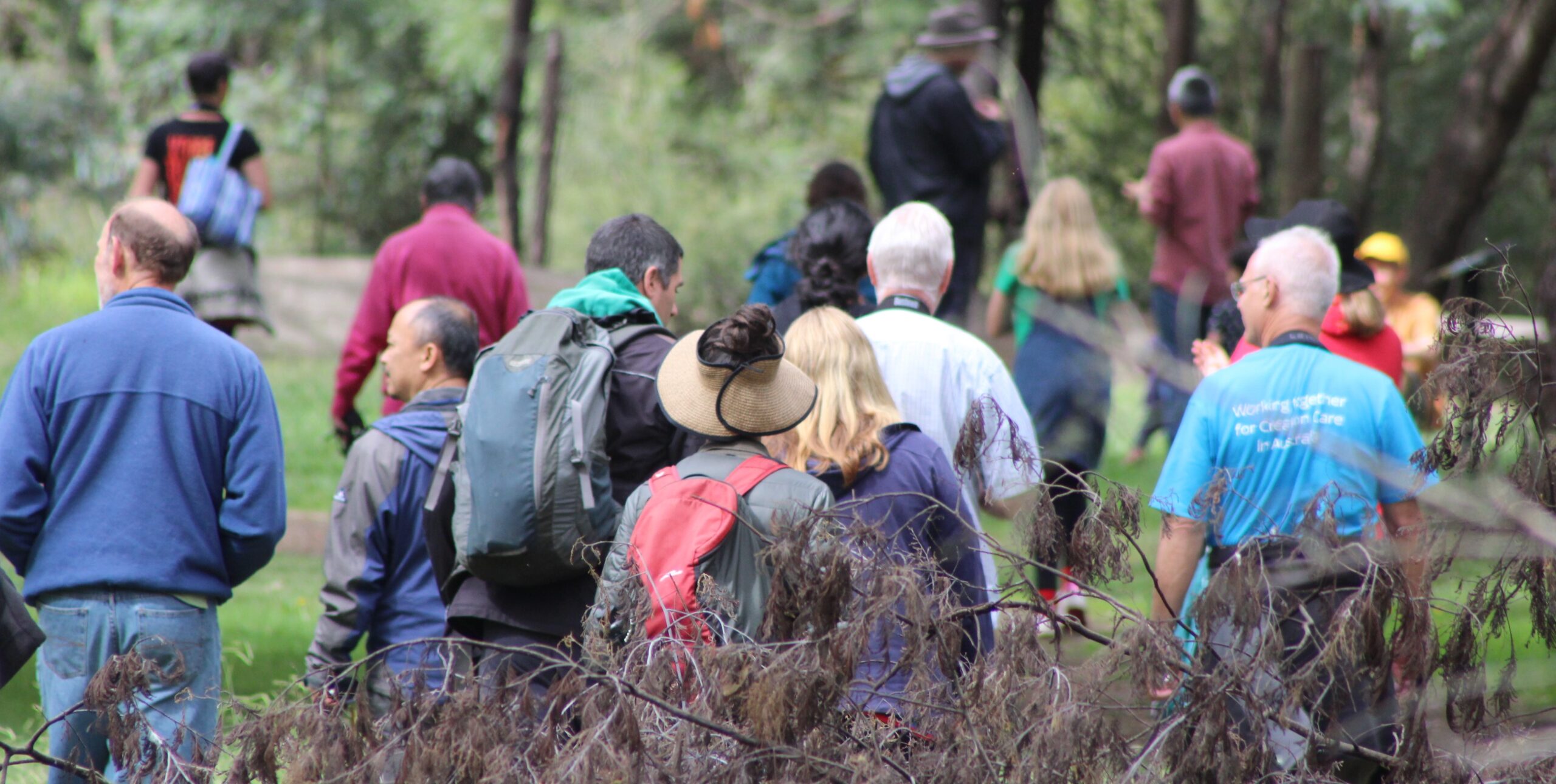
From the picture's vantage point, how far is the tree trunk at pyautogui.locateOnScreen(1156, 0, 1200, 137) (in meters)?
14.0

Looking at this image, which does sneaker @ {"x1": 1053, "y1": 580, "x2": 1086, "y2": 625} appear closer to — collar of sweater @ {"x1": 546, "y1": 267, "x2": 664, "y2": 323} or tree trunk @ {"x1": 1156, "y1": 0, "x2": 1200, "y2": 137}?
collar of sweater @ {"x1": 546, "y1": 267, "x2": 664, "y2": 323}

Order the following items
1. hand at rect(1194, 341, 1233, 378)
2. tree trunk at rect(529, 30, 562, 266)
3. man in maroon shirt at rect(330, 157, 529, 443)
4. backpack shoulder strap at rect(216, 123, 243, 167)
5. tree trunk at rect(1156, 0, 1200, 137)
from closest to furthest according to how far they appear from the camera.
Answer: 1. hand at rect(1194, 341, 1233, 378)
2. man in maroon shirt at rect(330, 157, 529, 443)
3. backpack shoulder strap at rect(216, 123, 243, 167)
4. tree trunk at rect(1156, 0, 1200, 137)
5. tree trunk at rect(529, 30, 562, 266)

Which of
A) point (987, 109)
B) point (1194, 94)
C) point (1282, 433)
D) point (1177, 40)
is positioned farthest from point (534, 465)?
point (1177, 40)

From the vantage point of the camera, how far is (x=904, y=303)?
4.63 meters

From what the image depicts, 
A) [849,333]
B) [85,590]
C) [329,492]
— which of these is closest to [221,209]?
[329,492]

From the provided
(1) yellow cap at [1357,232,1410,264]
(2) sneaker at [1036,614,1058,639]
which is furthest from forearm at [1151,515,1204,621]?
(1) yellow cap at [1357,232,1410,264]

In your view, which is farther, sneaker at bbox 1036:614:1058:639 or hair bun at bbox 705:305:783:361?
hair bun at bbox 705:305:783:361

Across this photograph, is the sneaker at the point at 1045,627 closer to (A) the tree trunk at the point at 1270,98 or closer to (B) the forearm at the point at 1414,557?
(B) the forearm at the point at 1414,557

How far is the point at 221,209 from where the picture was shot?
6.76 metres

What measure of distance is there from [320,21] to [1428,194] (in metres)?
15.0

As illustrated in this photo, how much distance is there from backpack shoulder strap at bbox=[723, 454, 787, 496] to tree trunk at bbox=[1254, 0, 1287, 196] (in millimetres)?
15354

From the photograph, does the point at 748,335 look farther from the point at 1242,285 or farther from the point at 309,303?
the point at 309,303

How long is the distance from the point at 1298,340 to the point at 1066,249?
2505 millimetres

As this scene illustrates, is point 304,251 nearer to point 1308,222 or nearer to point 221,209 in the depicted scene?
point 221,209
